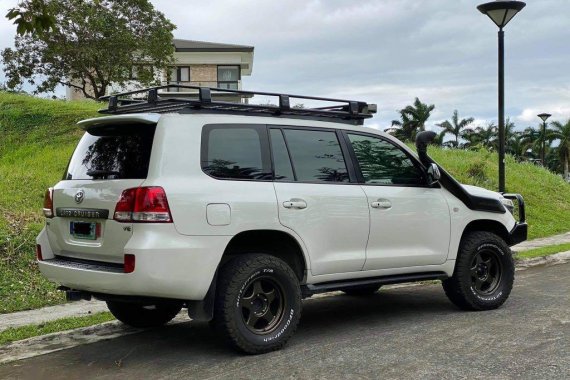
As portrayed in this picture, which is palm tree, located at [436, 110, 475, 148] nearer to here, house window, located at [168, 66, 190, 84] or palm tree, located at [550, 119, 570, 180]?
palm tree, located at [550, 119, 570, 180]

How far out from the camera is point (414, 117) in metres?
68.8

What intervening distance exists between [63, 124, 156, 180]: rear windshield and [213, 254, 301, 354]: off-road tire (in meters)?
1.07

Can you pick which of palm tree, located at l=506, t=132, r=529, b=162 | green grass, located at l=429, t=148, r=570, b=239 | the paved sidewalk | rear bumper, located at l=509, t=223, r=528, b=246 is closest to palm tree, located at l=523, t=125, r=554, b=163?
palm tree, located at l=506, t=132, r=529, b=162

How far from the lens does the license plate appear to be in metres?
5.16

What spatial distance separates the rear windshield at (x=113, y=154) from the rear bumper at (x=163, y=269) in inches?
22.3

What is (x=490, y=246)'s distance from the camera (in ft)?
22.6

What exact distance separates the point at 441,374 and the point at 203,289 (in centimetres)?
182

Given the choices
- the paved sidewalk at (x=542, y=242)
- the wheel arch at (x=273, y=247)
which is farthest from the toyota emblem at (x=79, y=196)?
the paved sidewalk at (x=542, y=242)

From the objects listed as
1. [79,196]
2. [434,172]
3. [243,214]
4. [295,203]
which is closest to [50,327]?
[79,196]

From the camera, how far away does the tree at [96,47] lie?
28312mm

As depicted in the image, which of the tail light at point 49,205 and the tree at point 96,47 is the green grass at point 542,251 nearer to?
the tail light at point 49,205

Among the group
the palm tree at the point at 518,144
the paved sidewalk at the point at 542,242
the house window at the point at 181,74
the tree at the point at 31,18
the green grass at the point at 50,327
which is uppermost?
the house window at the point at 181,74

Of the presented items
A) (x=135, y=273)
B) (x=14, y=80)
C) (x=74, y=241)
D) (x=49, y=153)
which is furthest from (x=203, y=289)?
(x=14, y=80)

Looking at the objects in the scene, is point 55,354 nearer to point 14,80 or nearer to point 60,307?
point 60,307
